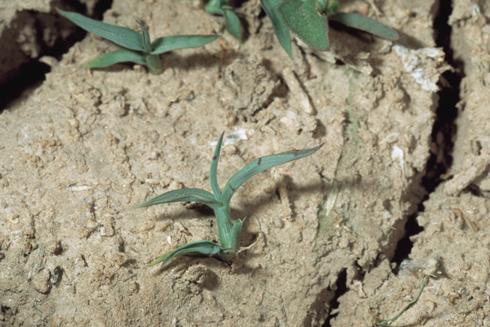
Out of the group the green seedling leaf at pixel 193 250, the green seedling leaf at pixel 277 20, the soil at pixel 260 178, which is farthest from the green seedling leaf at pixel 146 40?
the green seedling leaf at pixel 193 250

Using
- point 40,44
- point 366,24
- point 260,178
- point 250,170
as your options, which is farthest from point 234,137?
point 40,44

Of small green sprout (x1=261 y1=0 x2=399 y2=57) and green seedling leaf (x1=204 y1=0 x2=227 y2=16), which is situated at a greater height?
small green sprout (x1=261 y1=0 x2=399 y2=57)

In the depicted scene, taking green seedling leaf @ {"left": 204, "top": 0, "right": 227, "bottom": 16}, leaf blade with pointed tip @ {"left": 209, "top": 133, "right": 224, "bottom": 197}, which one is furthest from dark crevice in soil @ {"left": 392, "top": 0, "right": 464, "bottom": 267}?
green seedling leaf @ {"left": 204, "top": 0, "right": 227, "bottom": 16}

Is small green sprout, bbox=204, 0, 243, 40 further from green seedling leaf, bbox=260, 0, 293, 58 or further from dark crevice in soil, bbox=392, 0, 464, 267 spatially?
dark crevice in soil, bbox=392, 0, 464, 267

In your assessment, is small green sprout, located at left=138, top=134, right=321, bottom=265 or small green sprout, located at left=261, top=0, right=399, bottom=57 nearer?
small green sprout, located at left=138, top=134, right=321, bottom=265

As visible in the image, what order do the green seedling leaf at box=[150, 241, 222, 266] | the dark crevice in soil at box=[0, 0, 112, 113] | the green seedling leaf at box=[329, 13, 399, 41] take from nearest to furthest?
1. the green seedling leaf at box=[150, 241, 222, 266]
2. the green seedling leaf at box=[329, 13, 399, 41]
3. the dark crevice in soil at box=[0, 0, 112, 113]

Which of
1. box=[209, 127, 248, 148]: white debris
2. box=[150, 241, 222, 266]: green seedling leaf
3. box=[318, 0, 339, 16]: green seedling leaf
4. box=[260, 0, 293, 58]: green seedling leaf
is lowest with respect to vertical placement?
box=[150, 241, 222, 266]: green seedling leaf

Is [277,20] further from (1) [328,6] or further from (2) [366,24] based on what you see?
(2) [366,24]
